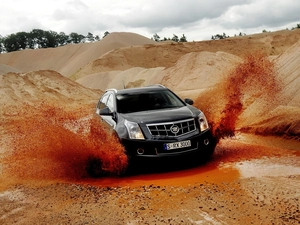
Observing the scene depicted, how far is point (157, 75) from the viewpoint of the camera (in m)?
38.6

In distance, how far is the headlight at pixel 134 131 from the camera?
7.97 m

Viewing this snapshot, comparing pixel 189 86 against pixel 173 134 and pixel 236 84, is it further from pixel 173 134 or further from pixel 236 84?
pixel 173 134

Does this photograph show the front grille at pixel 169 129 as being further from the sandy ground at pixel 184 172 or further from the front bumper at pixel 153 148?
the sandy ground at pixel 184 172

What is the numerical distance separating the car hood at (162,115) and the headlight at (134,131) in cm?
11

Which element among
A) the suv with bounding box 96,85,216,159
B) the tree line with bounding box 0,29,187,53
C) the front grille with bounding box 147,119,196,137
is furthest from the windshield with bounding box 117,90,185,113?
the tree line with bounding box 0,29,187,53

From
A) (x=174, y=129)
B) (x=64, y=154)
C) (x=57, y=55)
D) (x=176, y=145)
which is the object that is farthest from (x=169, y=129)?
(x=57, y=55)

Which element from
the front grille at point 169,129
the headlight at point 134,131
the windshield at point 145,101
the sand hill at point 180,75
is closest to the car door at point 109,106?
the windshield at point 145,101

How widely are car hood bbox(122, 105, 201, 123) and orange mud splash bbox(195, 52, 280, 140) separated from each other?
1436mm

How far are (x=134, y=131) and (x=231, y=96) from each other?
4.93 meters

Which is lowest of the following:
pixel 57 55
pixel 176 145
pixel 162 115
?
pixel 176 145

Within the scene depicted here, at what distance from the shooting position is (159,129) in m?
8.01

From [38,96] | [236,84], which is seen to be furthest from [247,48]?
[236,84]

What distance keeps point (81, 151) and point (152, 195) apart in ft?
8.72

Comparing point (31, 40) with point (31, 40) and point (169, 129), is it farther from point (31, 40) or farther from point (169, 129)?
point (169, 129)
